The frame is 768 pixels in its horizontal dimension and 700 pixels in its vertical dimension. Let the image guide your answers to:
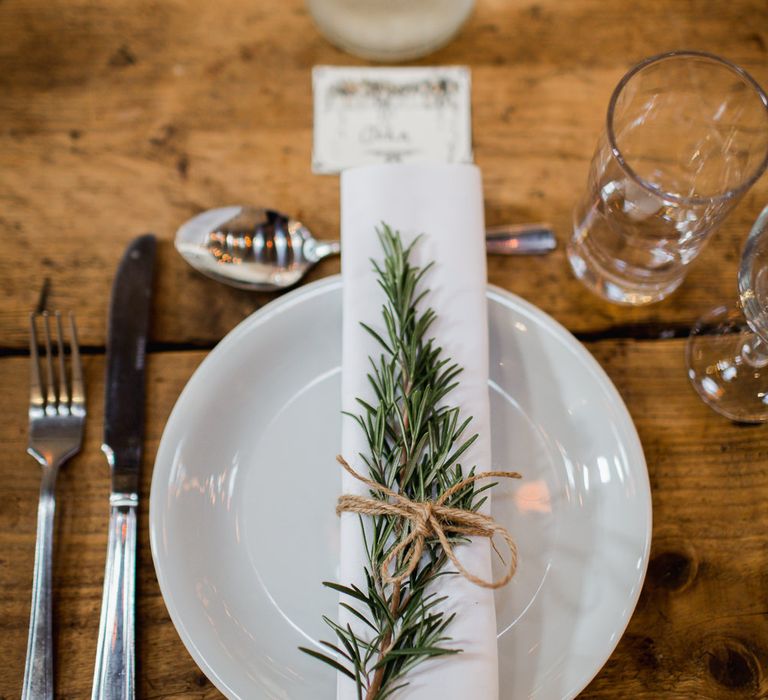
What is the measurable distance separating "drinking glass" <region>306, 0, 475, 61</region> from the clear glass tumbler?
28 cm

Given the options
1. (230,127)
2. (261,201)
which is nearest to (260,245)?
(261,201)

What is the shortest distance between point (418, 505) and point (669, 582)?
0.32 m

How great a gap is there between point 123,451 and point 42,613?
171 mm

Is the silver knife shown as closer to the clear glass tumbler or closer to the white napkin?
the white napkin

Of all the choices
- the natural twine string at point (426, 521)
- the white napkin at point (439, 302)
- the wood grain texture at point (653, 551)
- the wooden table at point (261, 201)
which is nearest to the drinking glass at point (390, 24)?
the wooden table at point (261, 201)

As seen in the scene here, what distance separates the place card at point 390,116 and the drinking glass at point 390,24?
0.09 feet

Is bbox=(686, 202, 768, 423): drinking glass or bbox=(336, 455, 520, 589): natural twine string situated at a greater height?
bbox=(686, 202, 768, 423): drinking glass

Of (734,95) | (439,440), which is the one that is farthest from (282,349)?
(734,95)

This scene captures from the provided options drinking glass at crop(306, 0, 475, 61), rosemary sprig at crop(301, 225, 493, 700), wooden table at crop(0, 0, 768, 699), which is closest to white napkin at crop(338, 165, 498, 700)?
rosemary sprig at crop(301, 225, 493, 700)

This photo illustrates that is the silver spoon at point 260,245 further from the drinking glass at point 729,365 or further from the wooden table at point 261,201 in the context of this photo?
the drinking glass at point 729,365

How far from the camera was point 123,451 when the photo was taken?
2.37 ft

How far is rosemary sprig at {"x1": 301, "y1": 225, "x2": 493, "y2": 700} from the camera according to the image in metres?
0.56

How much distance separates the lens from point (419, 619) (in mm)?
585

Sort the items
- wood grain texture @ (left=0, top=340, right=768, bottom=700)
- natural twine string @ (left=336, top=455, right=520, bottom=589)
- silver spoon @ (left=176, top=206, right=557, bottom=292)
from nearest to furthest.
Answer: natural twine string @ (left=336, top=455, right=520, bottom=589) → wood grain texture @ (left=0, top=340, right=768, bottom=700) → silver spoon @ (left=176, top=206, right=557, bottom=292)
